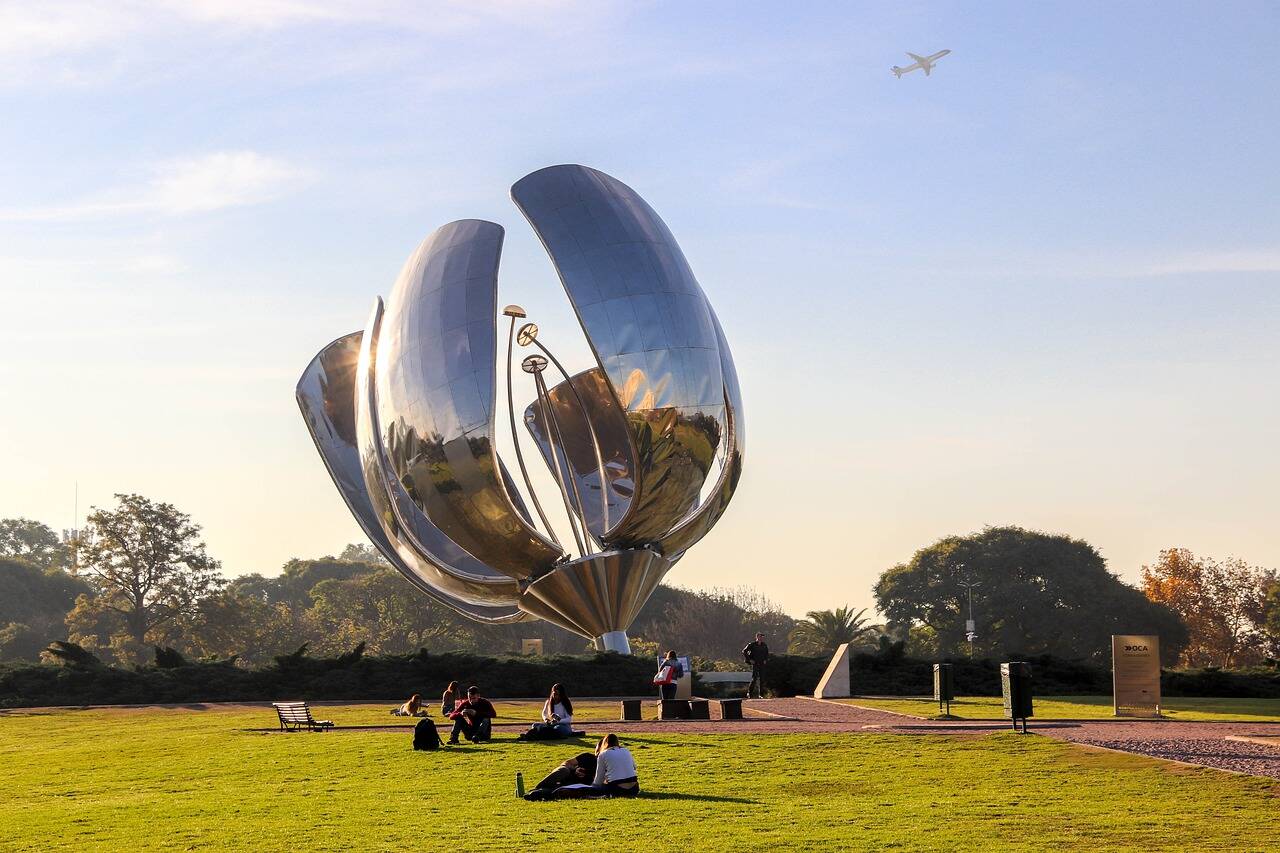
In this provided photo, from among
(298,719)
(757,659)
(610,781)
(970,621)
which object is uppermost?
(970,621)

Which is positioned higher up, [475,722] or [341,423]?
[341,423]

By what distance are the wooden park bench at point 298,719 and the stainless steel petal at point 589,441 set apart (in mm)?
10218

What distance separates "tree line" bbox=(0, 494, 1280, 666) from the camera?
58875 millimetres

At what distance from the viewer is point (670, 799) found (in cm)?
1508

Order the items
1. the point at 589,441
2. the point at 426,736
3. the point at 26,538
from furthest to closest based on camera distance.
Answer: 1. the point at 26,538
2. the point at 589,441
3. the point at 426,736

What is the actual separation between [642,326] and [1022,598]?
148 ft

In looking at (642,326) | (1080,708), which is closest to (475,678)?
(642,326)

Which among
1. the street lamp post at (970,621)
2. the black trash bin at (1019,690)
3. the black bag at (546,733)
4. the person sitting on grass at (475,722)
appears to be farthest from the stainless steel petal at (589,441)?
the street lamp post at (970,621)

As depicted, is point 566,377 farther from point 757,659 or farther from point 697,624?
point 697,624

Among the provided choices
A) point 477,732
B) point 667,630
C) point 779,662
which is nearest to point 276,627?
point 667,630

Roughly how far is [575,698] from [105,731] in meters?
9.59

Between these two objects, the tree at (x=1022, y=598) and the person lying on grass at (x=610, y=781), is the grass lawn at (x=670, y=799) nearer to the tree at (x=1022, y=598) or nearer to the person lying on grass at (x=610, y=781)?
the person lying on grass at (x=610, y=781)

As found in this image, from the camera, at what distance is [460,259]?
29688mm

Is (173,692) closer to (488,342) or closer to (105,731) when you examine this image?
(105,731)
